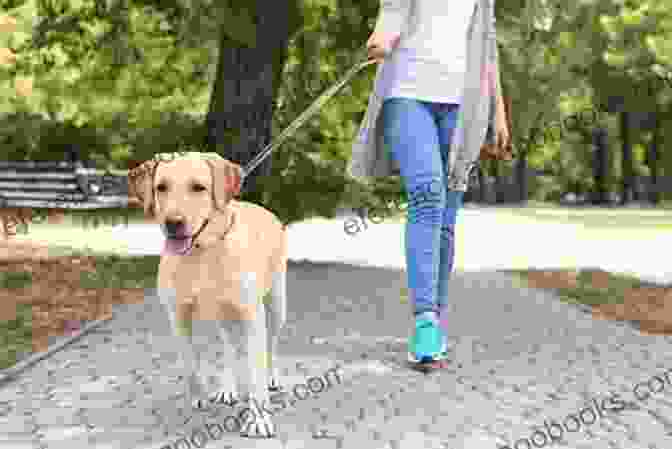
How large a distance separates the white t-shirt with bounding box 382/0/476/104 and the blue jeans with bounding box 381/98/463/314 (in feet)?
0.26

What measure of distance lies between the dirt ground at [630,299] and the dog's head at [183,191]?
518 cm

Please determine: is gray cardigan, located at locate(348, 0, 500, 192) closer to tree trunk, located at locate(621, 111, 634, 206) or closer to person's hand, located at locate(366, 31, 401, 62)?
person's hand, located at locate(366, 31, 401, 62)

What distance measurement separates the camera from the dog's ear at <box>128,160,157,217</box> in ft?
13.4

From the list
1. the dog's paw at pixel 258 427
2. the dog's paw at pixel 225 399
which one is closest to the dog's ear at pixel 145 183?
the dog's paw at pixel 258 427

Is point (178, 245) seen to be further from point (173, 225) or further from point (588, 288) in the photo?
point (588, 288)

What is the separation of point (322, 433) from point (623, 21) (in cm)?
3664

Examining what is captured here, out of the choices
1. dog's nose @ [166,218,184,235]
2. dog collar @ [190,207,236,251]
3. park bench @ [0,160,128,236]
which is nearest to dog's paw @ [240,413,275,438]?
dog collar @ [190,207,236,251]

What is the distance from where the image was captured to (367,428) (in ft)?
14.9

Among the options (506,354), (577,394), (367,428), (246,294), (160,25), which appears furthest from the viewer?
(160,25)

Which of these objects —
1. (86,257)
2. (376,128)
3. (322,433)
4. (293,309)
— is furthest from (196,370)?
(86,257)

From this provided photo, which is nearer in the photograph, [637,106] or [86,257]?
[86,257]

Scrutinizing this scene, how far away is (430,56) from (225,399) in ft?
6.94

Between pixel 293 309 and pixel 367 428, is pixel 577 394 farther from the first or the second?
pixel 293 309

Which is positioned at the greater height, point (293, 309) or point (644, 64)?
point (644, 64)
